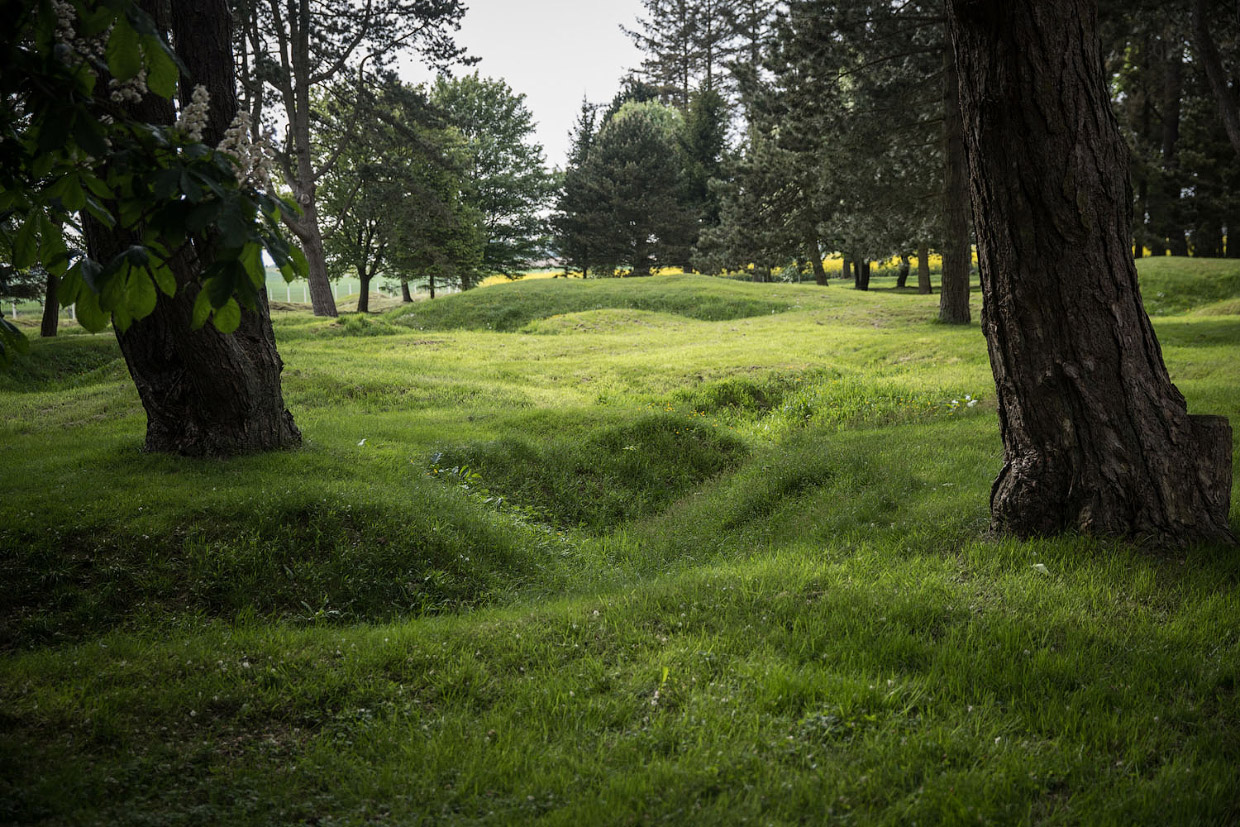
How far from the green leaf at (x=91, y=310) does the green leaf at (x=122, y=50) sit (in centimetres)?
72

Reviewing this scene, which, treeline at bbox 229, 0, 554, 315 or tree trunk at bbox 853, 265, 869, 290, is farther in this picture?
tree trunk at bbox 853, 265, 869, 290

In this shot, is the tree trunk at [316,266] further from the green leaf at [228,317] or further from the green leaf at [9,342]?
the green leaf at [228,317]

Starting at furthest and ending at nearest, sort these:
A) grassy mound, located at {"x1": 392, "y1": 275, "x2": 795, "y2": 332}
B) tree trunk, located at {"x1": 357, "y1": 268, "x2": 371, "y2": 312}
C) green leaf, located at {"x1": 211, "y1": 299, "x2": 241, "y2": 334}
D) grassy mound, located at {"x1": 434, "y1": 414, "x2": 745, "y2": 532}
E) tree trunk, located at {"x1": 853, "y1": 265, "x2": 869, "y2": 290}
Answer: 1. tree trunk, located at {"x1": 853, "y1": 265, "x2": 869, "y2": 290}
2. tree trunk, located at {"x1": 357, "y1": 268, "x2": 371, "y2": 312}
3. grassy mound, located at {"x1": 392, "y1": 275, "x2": 795, "y2": 332}
4. grassy mound, located at {"x1": 434, "y1": 414, "x2": 745, "y2": 532}
5. green leaf, located at {"x1": 211, "y1": 299, "x2": 241, "y2": 334}

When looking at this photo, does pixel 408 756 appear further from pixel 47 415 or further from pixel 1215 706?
pixel 47 415

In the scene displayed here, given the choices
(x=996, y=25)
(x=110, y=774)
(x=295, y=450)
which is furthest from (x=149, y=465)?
(x=996, y=25)

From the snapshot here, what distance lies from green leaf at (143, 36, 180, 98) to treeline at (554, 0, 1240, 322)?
13010 millimetres

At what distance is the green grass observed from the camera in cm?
301

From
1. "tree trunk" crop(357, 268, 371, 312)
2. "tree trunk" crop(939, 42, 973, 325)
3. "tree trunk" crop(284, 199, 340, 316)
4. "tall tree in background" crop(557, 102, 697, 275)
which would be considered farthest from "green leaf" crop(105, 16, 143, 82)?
"tall tree in background" crop(557, 102, 697, 275)

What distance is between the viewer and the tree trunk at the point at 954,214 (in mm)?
16766

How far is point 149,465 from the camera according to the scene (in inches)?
278

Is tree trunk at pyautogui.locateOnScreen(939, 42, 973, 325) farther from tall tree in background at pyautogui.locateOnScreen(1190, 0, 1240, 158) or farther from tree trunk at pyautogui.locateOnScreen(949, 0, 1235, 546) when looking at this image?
tree trunk at pyautogui.locateOnScreen(949, 0, 1235, 546)

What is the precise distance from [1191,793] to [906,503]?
3668 mm

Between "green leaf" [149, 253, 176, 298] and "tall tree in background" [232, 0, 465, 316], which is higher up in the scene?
"tall tree in background" [232, 0, 465, 316]

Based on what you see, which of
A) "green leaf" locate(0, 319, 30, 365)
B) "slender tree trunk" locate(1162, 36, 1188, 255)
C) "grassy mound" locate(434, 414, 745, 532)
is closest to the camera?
"green leaf" locate(0, 319, 30, 365)
